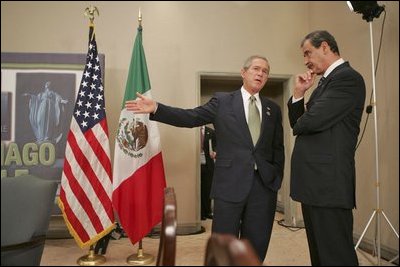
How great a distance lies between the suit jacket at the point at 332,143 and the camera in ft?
4.48

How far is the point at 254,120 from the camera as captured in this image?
6.01ft

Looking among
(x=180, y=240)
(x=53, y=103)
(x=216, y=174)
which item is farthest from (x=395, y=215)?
(x=53, y=103)

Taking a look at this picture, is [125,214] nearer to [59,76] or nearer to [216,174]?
[216,174]

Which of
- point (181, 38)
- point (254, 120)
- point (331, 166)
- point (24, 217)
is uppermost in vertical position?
point (181, 38)

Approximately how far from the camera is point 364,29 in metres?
2.75

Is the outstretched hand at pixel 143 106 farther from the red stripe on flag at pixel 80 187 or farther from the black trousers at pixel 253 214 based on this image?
the red stripe on flag at pixel 80 187

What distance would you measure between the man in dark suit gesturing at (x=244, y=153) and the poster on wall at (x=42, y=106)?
5.03 feet

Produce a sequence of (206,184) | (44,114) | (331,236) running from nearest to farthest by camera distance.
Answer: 1. (331,236)
2. (44,114)
3. (206,184)

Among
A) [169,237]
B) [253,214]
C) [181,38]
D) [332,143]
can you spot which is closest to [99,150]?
[253,214]

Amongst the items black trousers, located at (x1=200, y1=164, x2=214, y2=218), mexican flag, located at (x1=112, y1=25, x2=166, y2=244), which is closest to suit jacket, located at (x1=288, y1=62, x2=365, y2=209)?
mexican flag, located at (x1=112, y1=25, x2=166, y2=244)

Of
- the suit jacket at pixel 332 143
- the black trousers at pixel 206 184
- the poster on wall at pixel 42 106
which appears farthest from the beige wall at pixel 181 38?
the suit jacket at pixel 332 143

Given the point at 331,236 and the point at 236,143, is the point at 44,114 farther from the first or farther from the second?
the point at 331,236

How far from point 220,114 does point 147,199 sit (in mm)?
1030

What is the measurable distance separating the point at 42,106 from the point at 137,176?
1.19 meters
